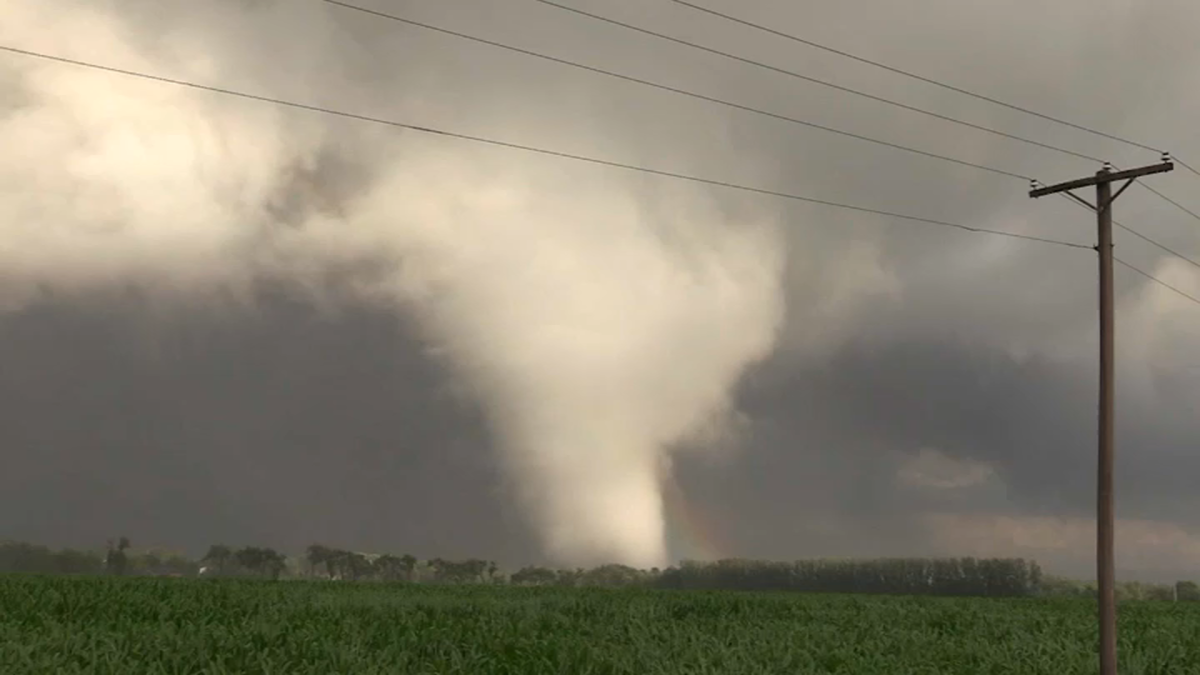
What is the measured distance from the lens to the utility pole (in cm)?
1596

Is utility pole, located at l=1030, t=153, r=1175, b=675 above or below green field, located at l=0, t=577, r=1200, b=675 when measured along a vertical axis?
above

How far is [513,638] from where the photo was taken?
19422 millimetres

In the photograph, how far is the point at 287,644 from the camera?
18.3m

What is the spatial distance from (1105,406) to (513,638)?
1254 cm

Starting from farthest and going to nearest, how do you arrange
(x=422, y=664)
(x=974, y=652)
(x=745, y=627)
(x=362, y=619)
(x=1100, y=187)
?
(x=745, y=627)
(x=362, y=619)
(x=974, y=652)
(x=1100, y=187)
(x=422, y=664)

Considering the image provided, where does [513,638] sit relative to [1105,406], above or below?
below

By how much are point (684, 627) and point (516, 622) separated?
14.5ft

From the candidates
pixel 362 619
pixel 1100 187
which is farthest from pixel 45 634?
pixel 1100 187

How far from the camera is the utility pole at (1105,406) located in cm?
1596

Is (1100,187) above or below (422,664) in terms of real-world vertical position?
above

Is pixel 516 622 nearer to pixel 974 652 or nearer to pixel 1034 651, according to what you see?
pixel 974 652

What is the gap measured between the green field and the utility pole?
3873mm

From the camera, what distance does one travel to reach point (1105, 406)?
16.8 metres

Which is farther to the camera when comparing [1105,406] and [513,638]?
[513,638]
